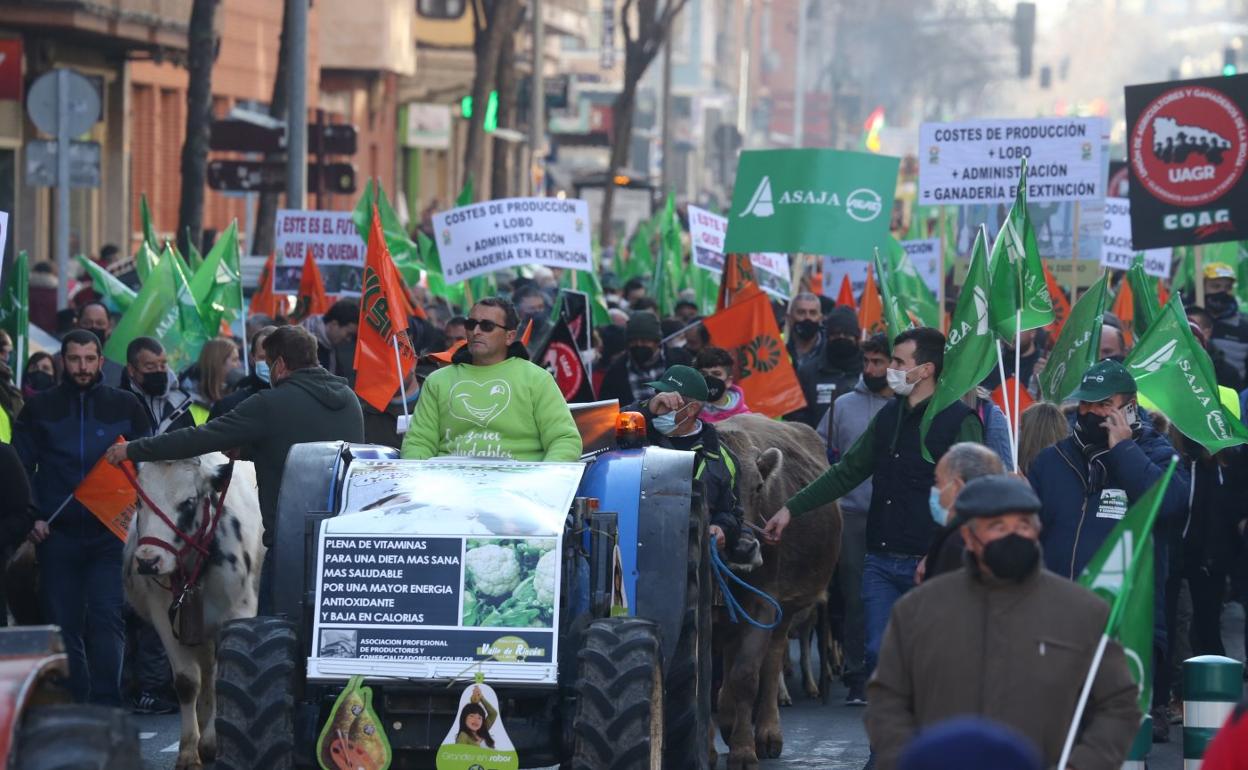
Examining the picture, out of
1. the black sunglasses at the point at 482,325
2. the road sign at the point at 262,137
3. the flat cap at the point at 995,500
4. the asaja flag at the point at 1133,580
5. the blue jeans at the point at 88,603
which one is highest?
the road sign at the point at 262,137

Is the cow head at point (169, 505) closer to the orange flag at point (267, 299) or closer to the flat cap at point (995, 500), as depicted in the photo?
the flat cap at point (995, 500)

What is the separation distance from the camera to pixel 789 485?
Result: 1190cm

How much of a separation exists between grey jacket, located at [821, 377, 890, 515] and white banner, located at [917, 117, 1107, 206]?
3652mm

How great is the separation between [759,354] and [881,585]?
20.0 feet

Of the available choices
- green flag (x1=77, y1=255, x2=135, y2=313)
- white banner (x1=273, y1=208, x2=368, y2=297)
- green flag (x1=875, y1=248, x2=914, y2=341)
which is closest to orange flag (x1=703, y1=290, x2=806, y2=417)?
green flag (x1=875, y1=248, x2=914, y2=341)

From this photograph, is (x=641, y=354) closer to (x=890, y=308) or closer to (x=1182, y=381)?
(x=890, y=308)

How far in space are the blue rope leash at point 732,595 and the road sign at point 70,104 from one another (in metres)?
8.37

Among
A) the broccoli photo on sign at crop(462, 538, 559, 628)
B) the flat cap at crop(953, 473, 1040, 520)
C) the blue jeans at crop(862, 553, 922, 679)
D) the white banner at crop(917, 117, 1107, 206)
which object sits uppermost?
the white banner at crop(917, 117, 1107, 206)

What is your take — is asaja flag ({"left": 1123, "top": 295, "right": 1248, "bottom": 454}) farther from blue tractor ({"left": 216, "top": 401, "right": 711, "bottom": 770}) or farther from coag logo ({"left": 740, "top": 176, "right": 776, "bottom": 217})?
coag logo ({"left": 740, "top": 176, "right": 776, "bottom": 217})

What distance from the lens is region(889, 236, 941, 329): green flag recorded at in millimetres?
17688

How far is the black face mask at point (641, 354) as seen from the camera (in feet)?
53.6

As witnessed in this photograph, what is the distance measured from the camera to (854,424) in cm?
1328

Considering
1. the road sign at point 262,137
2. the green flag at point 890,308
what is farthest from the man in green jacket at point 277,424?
the road sign at point 262,137

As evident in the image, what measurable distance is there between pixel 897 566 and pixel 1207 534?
359cm
